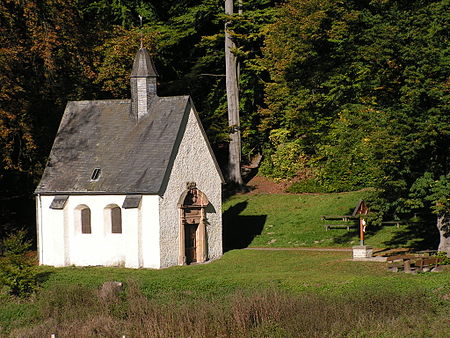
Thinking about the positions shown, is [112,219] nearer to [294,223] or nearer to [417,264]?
[294,223]

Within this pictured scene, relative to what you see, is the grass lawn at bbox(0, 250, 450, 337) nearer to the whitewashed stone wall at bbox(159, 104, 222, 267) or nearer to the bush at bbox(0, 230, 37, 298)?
the bush at bbox(0, 230, 37, 298)

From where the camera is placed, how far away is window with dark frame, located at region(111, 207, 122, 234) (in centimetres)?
3994

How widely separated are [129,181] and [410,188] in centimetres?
1178

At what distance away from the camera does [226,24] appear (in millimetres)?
54094

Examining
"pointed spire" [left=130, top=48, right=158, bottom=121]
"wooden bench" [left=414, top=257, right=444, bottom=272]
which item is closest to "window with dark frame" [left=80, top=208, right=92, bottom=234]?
"pointed spire" [left=130, top=48, right=158, bottom=121]

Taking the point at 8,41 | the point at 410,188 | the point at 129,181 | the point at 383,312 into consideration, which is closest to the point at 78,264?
the point at 129,181

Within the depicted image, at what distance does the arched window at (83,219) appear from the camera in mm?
40719

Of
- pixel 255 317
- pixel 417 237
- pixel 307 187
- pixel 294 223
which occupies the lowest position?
pixel 255 317

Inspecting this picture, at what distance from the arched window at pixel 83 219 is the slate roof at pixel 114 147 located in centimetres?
90

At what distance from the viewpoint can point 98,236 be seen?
40.3 m

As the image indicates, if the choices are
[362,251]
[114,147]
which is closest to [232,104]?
[114,147]

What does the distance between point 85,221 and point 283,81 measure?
605 inches

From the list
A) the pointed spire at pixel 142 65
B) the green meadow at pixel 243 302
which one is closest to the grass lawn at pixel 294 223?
the green meadow at pixel 243 302

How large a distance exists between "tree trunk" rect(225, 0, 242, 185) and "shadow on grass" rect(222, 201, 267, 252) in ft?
14.0
